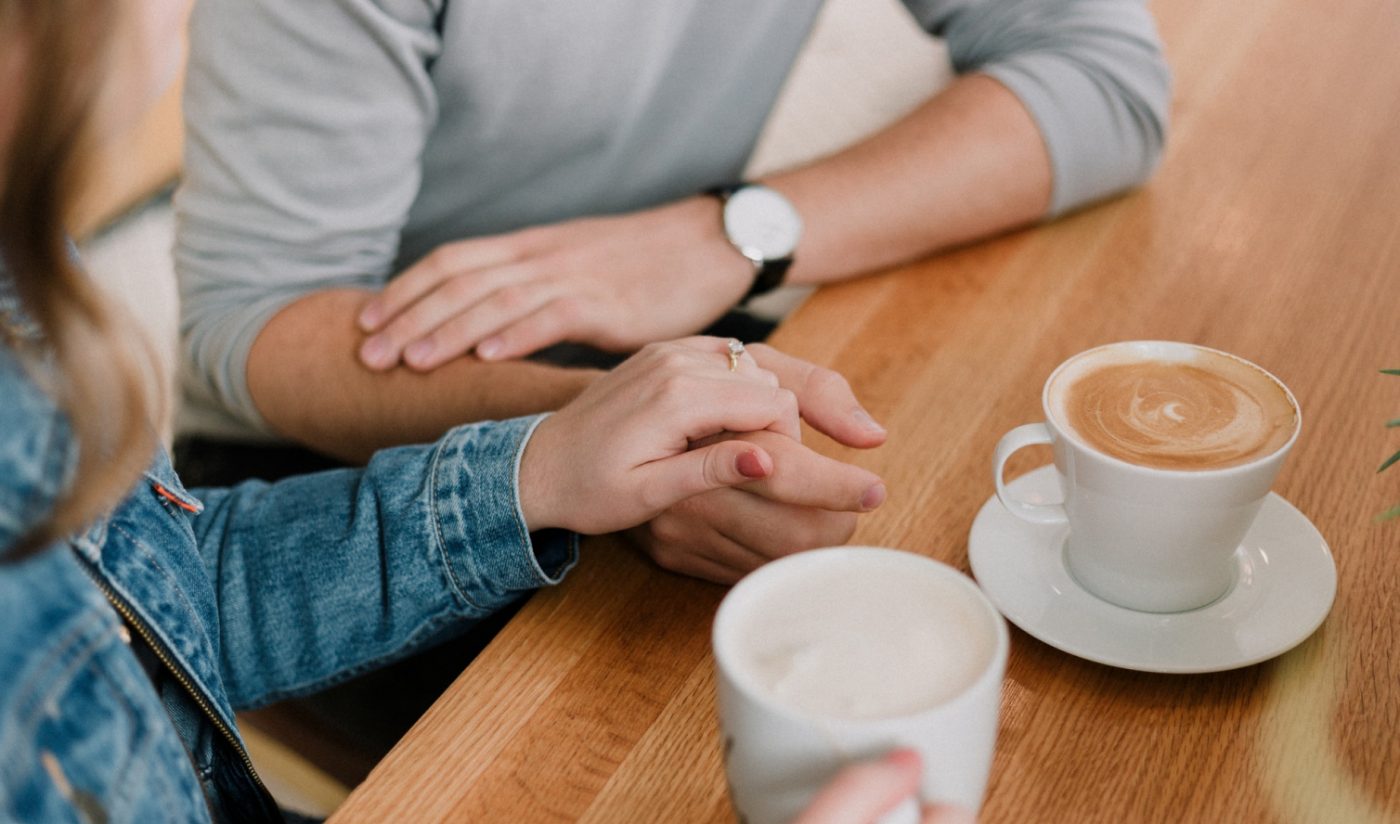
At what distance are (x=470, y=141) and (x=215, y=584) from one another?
1.68 feet

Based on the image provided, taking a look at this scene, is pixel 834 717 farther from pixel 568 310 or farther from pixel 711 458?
pixel 568 310

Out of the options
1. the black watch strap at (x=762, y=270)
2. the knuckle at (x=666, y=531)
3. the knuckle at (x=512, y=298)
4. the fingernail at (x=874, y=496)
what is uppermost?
the fingernail at (x=874, y=496)

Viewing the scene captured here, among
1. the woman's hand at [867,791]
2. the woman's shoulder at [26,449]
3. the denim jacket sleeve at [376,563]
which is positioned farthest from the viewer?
the denim jacket sleeve at [376,563]

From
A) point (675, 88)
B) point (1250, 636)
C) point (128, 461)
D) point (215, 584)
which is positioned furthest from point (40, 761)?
point (675, 88)

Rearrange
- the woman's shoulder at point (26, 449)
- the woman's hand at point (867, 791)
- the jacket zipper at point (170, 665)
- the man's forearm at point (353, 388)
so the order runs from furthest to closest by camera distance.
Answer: the man's forearm at point (353, 388) < the jacket zipper at point (170, 665) < the woman's shoulder at point (26, 449) < the woman's hand at point (867, 791)

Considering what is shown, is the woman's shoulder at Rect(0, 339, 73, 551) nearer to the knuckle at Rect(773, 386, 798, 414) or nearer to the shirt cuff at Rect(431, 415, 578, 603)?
the shirt cuff at Rect(431, 415, 578, 603)

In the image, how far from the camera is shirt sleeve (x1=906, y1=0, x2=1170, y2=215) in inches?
39.2

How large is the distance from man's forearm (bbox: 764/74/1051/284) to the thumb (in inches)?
13.6

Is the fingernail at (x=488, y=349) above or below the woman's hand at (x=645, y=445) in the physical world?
below

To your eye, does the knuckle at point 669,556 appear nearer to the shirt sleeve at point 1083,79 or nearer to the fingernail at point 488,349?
the fingernail at point 488,349

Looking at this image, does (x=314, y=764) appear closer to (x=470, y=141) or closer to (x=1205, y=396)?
(x=470, y=141)

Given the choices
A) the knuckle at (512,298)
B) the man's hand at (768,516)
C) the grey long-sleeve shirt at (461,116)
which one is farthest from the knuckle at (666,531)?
the grey long-sleeve shirt at (461,116)

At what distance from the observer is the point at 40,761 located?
19.0 inches

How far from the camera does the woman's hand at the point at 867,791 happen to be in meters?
0.39
